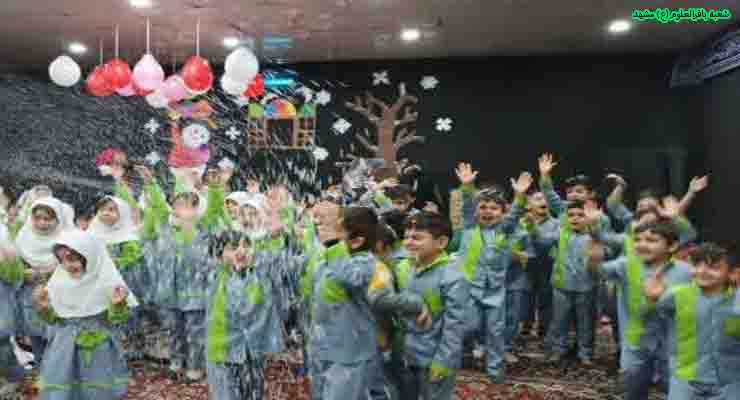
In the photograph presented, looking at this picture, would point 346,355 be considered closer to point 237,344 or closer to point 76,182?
point 237,344

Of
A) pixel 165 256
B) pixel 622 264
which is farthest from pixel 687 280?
pixel 165 256

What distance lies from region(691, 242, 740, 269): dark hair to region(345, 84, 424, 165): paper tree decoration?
167 inches

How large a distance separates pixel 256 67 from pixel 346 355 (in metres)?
2.27

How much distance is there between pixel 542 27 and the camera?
17.3 ft

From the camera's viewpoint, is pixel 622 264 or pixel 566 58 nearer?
pixel 622 264

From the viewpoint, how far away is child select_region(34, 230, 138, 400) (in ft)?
8.18

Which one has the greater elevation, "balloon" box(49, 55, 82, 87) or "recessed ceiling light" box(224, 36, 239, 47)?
"recessed ceiling light" box(224, 36, 239, 47)

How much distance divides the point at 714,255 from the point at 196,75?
304 cm

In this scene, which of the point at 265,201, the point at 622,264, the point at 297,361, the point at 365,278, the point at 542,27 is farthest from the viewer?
the point at 542,27

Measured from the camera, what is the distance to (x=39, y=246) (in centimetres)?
308

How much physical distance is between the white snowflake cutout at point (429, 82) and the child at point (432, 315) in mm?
4234

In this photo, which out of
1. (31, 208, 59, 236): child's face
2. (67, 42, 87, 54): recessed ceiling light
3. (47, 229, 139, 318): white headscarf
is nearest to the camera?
(47, 229, 139, 318): white headscarf

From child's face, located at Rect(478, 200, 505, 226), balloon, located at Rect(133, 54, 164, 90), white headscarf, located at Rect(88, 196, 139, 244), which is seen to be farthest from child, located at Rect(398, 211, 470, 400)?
balloon, located at Rect(133, 54, 164, 90)

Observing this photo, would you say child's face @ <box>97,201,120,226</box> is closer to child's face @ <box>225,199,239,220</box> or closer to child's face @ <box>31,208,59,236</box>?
child's face @ <box>31,208,59,236</box>
